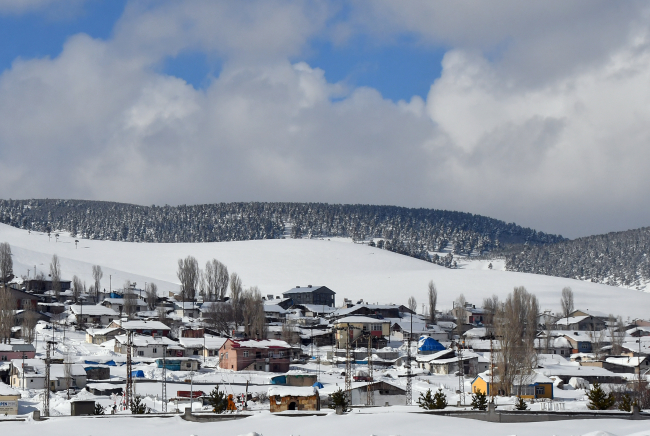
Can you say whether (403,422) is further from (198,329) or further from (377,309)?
(377,309)

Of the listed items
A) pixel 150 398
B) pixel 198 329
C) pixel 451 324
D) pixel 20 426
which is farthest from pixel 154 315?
pixel 20 426

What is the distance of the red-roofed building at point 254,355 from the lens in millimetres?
59062

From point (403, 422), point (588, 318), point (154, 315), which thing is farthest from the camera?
point (588, 318)

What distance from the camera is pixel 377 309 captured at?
88.6 m

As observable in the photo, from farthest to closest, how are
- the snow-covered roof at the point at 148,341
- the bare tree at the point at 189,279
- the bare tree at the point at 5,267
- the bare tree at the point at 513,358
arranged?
1. the bare tree at the point at 189,279
2. the bare tree at the point at 5,267
3. the snow-covered roof at the point at 148,341
4. the bare tree at the point at 513,358

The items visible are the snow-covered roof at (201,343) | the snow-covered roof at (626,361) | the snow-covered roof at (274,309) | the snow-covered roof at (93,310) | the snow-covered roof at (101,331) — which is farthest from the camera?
the snow-covered roof at (274,309)

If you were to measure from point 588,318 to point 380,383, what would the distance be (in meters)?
56.1

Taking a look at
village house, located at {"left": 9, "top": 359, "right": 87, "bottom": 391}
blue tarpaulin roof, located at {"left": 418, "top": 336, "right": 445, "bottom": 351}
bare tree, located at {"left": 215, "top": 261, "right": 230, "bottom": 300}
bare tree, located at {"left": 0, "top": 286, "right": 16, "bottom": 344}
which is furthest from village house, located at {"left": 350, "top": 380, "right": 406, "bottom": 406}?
bare tree, located at {"left": 215, "top": 261, "right": 230, "bottom": 300}

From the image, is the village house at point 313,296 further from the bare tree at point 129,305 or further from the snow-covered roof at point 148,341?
the snow-covered roof at point 148,341

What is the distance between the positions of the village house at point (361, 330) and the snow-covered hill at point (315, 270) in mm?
29313

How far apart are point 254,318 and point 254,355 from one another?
12940 mm

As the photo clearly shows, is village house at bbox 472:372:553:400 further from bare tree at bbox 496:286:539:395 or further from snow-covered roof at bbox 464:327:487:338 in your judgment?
snow-covered roof at bbox 464:327:487:338

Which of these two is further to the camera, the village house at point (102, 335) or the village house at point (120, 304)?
the village house at point (120, 304)

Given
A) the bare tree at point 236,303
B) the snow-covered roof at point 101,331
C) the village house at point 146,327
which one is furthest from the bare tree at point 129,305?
the snow-covered roof at point 101,331
